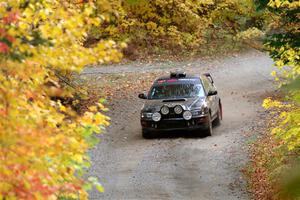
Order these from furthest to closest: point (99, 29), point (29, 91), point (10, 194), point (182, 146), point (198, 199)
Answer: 1. point (99, 29)
2. point (182, 146)
3. point (198, 199)
4. point (29, 91)
5. point (10, 194)

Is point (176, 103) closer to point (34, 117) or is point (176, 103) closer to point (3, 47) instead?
point (34, 117)

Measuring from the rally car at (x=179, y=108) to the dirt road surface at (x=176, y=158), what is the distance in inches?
17.1

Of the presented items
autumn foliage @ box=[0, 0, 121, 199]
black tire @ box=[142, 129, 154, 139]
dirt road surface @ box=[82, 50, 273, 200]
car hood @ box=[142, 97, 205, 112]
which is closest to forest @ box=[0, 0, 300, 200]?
autumn foliage @ box=[0, 0, 121, 199]

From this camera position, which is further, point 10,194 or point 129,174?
point 129,174

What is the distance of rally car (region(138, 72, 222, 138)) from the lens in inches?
697

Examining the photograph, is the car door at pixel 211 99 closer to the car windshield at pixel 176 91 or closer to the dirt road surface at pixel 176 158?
the car windshield at pixel 176 91

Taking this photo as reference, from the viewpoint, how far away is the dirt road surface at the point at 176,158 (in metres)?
13.7

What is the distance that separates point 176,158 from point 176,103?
2144mm

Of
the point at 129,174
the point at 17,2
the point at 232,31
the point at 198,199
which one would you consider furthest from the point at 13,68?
the point at 232,31

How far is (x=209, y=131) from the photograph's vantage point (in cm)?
1808

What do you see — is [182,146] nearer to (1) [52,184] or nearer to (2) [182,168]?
(2) [182,168]

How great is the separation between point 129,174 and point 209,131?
391cm

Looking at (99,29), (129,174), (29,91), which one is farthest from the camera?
(99,29)

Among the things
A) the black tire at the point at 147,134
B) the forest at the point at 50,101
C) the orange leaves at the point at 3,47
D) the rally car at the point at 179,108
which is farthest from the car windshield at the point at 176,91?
the orange leaves at the point at 3,47
